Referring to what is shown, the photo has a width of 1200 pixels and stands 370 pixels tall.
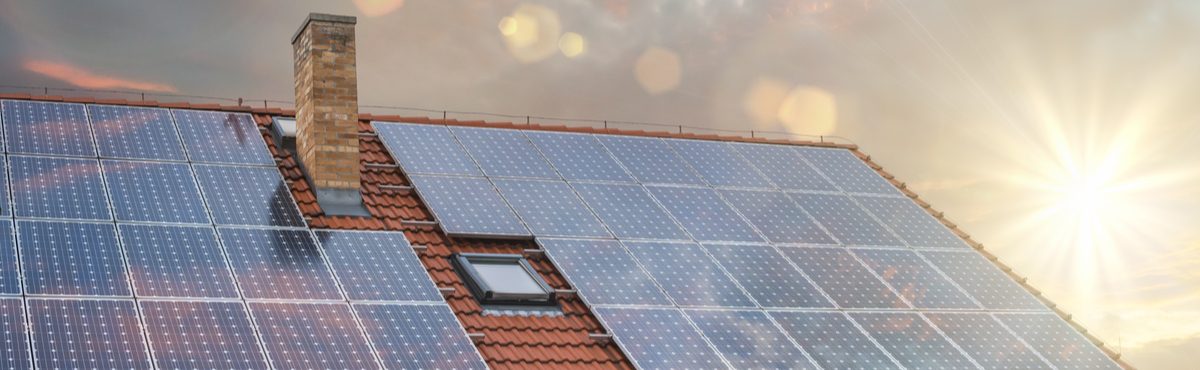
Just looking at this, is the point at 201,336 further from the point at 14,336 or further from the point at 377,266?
the point at 377,266

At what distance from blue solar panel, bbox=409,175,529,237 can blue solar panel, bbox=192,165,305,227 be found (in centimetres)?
A: 207

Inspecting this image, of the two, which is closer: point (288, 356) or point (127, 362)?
point (127, 362)

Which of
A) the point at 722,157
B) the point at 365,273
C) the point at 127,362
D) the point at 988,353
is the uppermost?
the point at 722,157

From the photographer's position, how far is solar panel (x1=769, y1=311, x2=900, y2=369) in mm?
19781

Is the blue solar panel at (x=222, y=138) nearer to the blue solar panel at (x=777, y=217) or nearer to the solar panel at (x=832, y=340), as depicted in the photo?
the blue solar panel at (x=777, y=217)

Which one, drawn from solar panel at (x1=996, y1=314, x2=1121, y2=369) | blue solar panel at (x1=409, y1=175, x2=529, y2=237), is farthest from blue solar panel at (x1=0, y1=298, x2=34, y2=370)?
solar panel at (x1=996, y1=314, x2=1121, y2=369)

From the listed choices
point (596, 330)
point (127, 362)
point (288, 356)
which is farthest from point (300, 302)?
point (596, 330)

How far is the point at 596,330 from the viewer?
64.0 ft

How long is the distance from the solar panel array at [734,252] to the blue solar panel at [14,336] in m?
6.59

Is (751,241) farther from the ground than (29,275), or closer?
farther from the ground

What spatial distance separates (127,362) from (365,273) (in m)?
3.99

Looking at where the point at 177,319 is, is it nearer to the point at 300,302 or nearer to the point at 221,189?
the point at 300,302

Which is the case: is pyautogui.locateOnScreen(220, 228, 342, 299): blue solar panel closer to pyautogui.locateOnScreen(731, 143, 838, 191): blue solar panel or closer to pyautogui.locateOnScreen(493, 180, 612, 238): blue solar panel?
pyautogui.locateOnScreen(493, 180, 612, 238): blue solar panel

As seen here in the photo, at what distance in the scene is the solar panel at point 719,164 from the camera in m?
24.9
